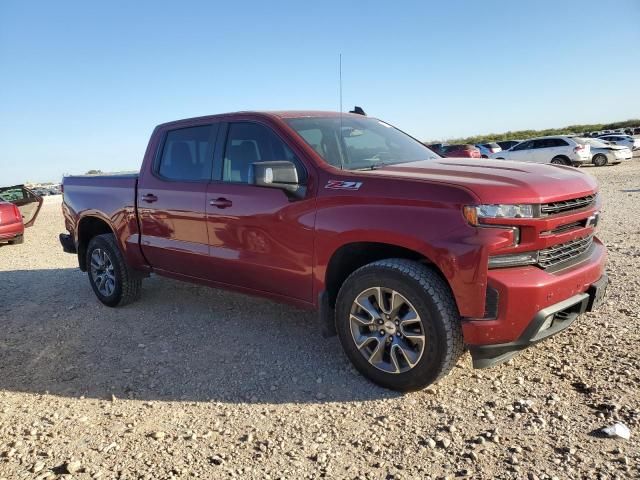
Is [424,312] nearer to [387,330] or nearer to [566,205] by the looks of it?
[387,330]

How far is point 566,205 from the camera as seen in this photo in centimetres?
325

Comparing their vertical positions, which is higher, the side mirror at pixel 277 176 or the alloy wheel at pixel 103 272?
the side mirror at pixel 277 176

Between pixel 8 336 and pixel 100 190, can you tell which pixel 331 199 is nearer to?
pixel 100 190

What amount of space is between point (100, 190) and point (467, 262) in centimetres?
424

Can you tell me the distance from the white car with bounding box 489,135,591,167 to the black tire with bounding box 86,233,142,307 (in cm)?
1926

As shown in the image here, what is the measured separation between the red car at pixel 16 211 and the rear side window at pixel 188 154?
7.07m

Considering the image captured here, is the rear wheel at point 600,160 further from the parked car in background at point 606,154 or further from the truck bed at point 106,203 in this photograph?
the truck bed at point 106,203

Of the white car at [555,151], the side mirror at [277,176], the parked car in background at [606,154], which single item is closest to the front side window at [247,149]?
the side mirror at [277,176]

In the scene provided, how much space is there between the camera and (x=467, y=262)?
300cm

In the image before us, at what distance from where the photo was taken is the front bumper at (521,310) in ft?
9.73

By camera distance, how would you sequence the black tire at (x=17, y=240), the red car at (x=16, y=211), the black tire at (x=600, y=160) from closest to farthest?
the red car at (x=16, y=211) → the black tire at (x=17, y=240) → the black tire at (x=600, y=160)

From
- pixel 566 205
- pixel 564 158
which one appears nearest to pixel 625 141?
pixel 564 158

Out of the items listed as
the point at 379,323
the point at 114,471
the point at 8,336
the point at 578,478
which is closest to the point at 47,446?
the point at 114,471

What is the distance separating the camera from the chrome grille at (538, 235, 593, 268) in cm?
314
